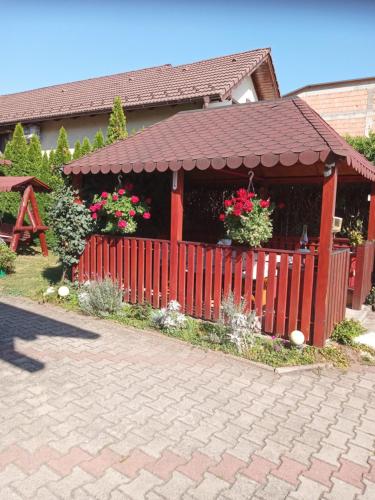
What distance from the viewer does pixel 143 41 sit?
5.84 metres

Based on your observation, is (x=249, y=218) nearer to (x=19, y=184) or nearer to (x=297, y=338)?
(x=297, y=338)

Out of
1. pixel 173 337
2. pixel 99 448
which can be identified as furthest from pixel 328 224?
pixel 99 448

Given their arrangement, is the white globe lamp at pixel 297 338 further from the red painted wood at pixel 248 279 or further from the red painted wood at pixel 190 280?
the red painted wood at pixel 190 280

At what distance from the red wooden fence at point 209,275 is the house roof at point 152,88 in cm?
753

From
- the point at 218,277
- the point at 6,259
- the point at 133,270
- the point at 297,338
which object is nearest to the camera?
the point at 297,338

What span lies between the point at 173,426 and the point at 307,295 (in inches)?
100

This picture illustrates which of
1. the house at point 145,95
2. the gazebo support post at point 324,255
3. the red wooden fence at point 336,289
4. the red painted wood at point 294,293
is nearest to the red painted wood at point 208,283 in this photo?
the red painted wood at point 294,293

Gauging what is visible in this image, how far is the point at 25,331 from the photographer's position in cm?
525

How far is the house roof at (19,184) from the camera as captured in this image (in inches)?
424

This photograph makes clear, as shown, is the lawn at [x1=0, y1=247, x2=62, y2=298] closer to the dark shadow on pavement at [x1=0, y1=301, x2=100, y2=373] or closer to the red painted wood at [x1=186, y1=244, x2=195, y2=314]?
the dark shadow on pavement at [x1=0, y1=301, x2=100, y2=373]

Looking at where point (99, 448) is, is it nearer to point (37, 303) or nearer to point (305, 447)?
point (305, 447)

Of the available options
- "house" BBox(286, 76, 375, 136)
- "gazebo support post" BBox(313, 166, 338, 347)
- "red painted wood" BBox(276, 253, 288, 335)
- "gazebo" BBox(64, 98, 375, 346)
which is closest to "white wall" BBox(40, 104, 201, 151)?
"gazebo" BBox(64, 98, 375, 346)

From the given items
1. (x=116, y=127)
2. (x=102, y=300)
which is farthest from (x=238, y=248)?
(x=116, y=127)

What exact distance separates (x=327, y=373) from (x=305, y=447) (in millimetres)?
1520
